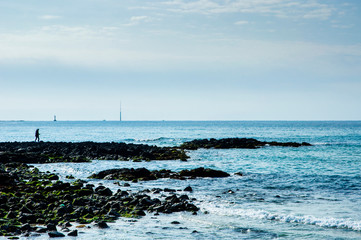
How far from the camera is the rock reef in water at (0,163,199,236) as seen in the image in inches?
542

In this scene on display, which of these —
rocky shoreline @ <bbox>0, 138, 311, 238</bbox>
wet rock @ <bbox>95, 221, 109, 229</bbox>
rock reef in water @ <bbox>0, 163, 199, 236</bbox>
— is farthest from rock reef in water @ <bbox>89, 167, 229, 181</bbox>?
wet rock @ <bbox>95, 221, 109, 229</bbox>

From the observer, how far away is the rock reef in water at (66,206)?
1377cm

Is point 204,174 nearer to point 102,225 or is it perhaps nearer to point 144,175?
point 144,175

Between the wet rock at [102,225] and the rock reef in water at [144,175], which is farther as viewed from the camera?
the rock reef in water at [144,175]

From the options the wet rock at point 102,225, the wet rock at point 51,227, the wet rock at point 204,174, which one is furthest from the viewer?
the wet rock at point 204,174

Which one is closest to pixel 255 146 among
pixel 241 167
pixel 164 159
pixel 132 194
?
pixel 164 159

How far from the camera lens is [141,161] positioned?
3947cm

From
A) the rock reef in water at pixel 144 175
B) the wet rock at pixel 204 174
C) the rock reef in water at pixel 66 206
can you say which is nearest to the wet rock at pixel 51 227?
the rock reef in water at pixel 66 206

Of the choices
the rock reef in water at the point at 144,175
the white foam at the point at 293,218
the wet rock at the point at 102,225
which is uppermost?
the wet rock at the point at 102,225

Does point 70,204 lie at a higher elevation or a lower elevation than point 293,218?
higher

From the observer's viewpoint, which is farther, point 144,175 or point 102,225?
point 144,175

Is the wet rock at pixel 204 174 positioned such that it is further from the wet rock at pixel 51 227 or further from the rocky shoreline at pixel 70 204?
the wet rock at pixel 51 227

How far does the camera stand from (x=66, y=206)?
15758mm

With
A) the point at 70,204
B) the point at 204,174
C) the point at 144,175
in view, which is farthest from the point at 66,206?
the point at 204,174
